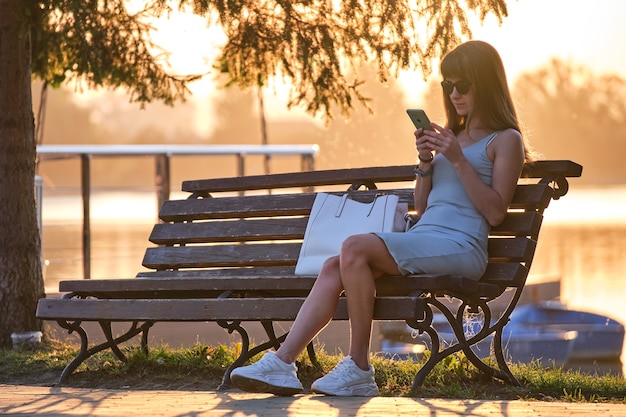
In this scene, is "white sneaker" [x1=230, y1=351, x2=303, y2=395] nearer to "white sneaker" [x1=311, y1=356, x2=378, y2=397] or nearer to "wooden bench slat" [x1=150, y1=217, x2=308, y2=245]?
"white sneaker" [x1=311, y1=356, x2=378, y2=397]

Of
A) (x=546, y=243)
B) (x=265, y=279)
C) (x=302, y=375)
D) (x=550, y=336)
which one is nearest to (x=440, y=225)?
(x=265, y=279)

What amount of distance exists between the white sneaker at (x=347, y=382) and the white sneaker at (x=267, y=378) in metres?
0.09

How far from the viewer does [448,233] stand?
4750 millimetres

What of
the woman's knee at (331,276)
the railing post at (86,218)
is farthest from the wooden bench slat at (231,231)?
the railing post at (86,218)

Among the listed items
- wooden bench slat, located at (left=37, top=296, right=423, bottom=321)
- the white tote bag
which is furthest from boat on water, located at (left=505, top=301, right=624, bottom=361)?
wooden bench slat, located at (left=37, top=296, right=423, bottom=321)

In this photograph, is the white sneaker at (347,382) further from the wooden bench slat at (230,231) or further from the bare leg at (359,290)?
the wooden bench slat at (230,231)

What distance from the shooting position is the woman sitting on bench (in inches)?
174

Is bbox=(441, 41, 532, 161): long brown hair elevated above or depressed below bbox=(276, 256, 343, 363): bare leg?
above

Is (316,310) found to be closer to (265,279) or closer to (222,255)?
(265,279)

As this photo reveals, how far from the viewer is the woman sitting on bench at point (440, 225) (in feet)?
14.5

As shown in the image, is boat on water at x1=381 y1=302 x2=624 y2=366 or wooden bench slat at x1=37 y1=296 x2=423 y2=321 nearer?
wooden bench slat at x1=37 y1=296 x2=423 y2=321

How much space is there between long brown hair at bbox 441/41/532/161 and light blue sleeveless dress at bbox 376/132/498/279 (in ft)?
0.28

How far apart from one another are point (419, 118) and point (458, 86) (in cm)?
31

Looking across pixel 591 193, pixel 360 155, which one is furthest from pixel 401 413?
pixel 591 193
